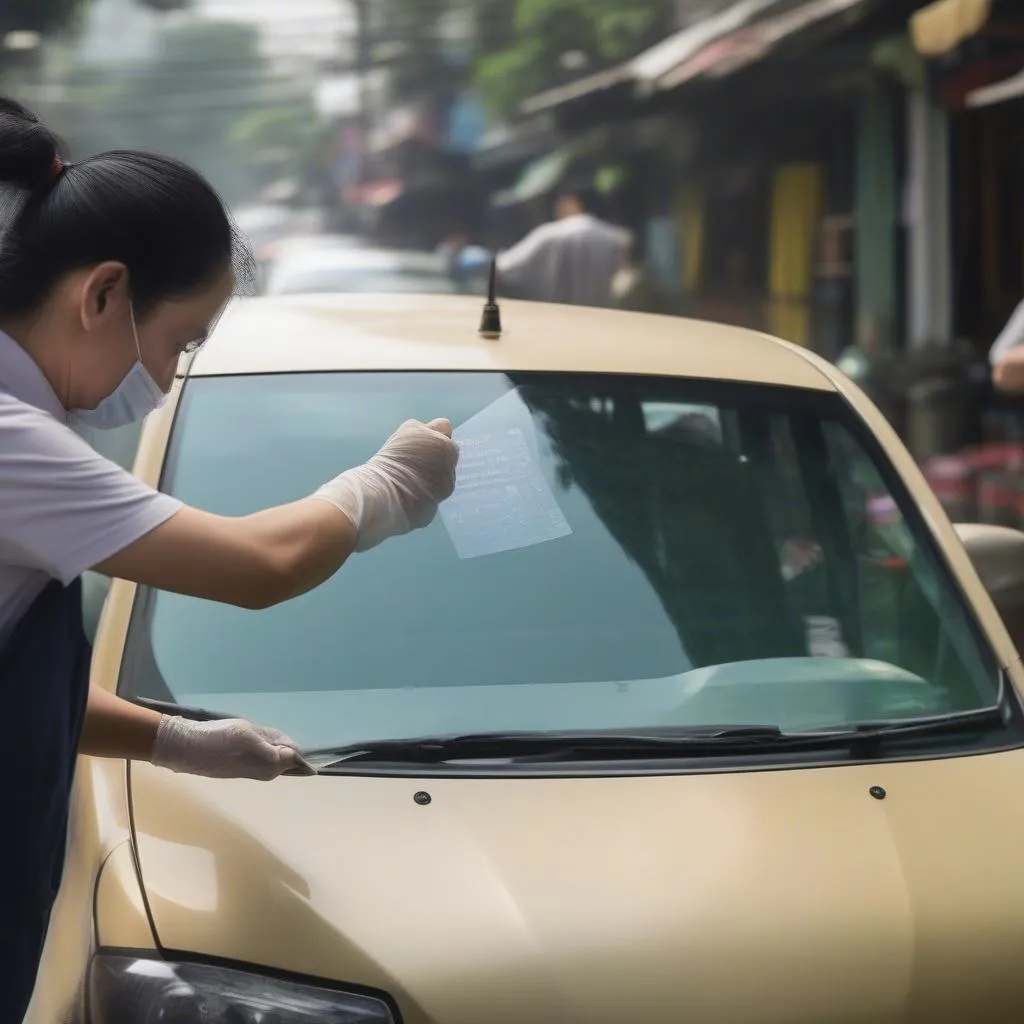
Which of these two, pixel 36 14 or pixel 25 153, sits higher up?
pixel 36 14

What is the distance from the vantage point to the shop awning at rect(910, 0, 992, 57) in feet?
28.1

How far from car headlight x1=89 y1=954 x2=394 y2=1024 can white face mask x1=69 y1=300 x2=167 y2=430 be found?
2.13 feet

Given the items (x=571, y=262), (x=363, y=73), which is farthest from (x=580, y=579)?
(x=363, y=73)

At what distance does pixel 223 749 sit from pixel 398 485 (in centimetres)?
45

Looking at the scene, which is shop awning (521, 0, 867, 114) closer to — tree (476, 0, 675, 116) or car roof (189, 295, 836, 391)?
tree (476, 0, 675, 116)

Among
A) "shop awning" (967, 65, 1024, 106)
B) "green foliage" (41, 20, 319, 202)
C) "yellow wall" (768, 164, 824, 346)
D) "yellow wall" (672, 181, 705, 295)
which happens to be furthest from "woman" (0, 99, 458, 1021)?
"green foliage" (41, 20, 319, 202)

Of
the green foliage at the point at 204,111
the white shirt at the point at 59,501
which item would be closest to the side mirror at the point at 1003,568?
the white shirt at the point at 59,501

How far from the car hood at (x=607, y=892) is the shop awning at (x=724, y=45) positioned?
8.40m

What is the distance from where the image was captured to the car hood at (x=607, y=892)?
2.20m

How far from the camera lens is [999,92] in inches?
400

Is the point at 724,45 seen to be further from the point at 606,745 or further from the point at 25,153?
the point at 25,153

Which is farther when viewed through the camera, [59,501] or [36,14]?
[36,14]

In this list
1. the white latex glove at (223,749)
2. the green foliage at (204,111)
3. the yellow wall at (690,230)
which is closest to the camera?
the white latex glove at (223,749)

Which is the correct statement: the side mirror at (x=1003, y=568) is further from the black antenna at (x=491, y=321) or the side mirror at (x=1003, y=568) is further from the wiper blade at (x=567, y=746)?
the black antenna at (x=491, y=321)
